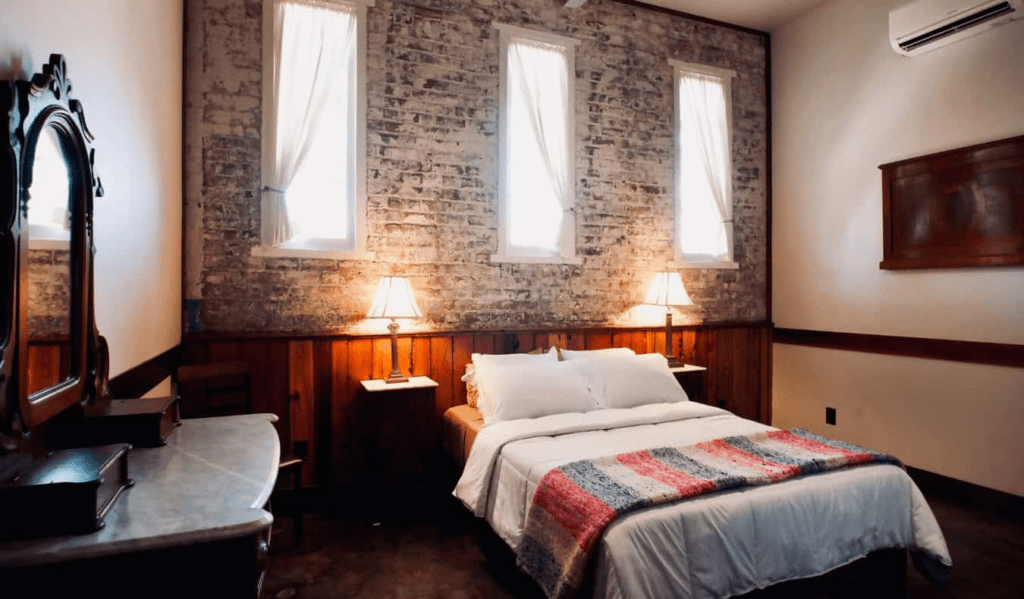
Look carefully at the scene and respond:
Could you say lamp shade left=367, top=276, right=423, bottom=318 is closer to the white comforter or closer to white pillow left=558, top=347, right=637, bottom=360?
the white comforter

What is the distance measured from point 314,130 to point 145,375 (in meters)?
1.93

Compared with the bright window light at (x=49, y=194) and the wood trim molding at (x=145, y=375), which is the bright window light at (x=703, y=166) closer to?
the wood trim molding at (x=145, y=375)

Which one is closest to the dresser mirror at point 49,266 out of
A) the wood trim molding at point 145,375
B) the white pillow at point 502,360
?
the wood trim molding at point 145,375

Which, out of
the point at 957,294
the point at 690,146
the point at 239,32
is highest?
the point at 239,32

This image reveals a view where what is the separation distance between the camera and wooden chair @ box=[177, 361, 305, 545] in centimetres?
300

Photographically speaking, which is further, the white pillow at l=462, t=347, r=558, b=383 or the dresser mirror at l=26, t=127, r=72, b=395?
the white pillow at l=462, t=347, r=558, b=383

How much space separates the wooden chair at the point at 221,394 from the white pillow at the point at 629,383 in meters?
1.87

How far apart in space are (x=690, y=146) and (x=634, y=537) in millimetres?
3866

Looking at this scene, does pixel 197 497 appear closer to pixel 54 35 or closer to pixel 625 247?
pixel 54 35

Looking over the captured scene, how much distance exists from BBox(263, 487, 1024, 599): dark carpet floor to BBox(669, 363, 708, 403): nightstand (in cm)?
165

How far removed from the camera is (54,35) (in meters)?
1.47

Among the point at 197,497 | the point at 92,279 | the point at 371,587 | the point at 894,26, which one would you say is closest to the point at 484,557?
the point at 371,587

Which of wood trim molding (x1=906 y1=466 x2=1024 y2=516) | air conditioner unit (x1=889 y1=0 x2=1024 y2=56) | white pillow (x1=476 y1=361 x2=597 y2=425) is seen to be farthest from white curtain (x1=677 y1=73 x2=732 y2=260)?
wood trim molding (x1=906 y1=466 x2=1024 y2=516)

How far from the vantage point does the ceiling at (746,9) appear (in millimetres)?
4680
